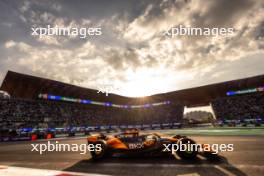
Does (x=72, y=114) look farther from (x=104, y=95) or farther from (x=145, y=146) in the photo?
(x=145, y=146)

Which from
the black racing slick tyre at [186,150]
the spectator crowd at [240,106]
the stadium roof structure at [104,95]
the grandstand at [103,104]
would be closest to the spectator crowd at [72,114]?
the grandstand at [103,104]

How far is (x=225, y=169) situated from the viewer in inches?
190

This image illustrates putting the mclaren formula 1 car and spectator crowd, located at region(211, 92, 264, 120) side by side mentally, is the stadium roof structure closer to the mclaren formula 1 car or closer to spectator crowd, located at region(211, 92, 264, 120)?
spectator crowd, located at region(211, 92, 264, 120)

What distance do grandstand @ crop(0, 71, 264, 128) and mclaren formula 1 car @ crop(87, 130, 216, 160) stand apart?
3248cm

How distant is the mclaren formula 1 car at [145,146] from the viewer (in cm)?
630

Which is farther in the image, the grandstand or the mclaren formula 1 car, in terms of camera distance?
the grandstand

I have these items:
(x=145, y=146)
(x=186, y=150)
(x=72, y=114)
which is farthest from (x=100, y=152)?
(x=72, y=114)

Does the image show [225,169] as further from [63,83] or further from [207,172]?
[63,83]

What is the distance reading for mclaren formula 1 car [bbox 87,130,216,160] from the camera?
20.7ft

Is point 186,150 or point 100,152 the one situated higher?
point 186,150

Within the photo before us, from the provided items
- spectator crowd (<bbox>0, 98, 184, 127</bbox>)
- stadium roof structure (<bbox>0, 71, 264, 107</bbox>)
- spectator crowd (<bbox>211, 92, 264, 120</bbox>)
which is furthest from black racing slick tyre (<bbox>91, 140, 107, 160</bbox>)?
spectator crowd (<bbox>211, 92, 264, 120</bbox>)

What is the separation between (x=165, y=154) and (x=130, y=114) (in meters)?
→ 58.3

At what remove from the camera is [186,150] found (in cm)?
626

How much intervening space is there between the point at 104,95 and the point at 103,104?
435cm
